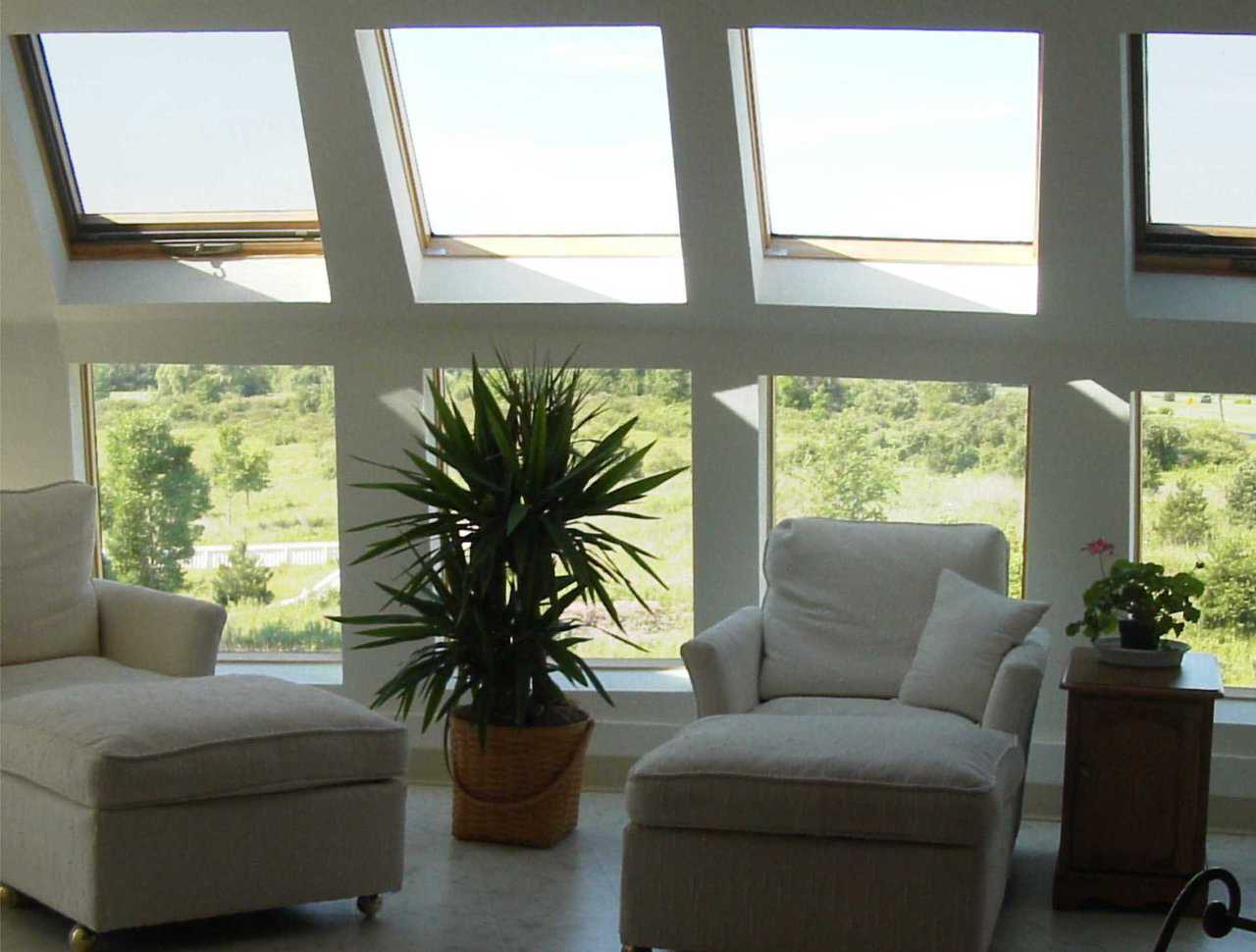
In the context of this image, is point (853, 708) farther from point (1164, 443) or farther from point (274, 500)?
point (274, 500)

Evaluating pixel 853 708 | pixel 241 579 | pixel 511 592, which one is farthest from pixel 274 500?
pixel 853 708

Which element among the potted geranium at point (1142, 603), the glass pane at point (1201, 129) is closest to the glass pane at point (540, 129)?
the glass pane at point (1201, 129)

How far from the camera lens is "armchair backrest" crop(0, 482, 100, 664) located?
15.2 feet

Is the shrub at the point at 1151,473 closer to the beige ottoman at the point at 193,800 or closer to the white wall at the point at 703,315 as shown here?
the white wall at the point at 703,315

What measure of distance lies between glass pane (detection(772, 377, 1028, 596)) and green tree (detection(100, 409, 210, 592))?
2.24 m

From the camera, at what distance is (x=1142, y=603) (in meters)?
4.27

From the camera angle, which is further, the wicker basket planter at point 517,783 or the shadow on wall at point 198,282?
the shadow on wall at point 198,282

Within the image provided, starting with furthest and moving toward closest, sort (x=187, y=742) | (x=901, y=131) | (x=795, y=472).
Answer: (x=795, y=472)
(x=901, y=131)
(x=187, y=742)

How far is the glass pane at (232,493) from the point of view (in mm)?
5711

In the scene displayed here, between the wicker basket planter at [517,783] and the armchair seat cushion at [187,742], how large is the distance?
679 mm

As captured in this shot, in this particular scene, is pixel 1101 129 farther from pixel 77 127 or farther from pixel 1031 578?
pixel 77 127

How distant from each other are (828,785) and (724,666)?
844 millimetres

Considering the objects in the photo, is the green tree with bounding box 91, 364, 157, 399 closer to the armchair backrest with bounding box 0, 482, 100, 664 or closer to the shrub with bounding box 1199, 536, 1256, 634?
the armchair backrest with bounding box 0, 482, 100, 664

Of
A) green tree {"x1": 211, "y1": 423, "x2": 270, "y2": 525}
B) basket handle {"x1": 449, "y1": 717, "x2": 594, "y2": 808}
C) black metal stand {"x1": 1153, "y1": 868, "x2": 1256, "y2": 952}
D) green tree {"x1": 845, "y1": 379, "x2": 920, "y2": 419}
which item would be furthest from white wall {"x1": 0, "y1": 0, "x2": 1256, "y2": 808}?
black metal stand {"x1": 1153, "y1": 868, "x2": 1256, "y2": 952}
